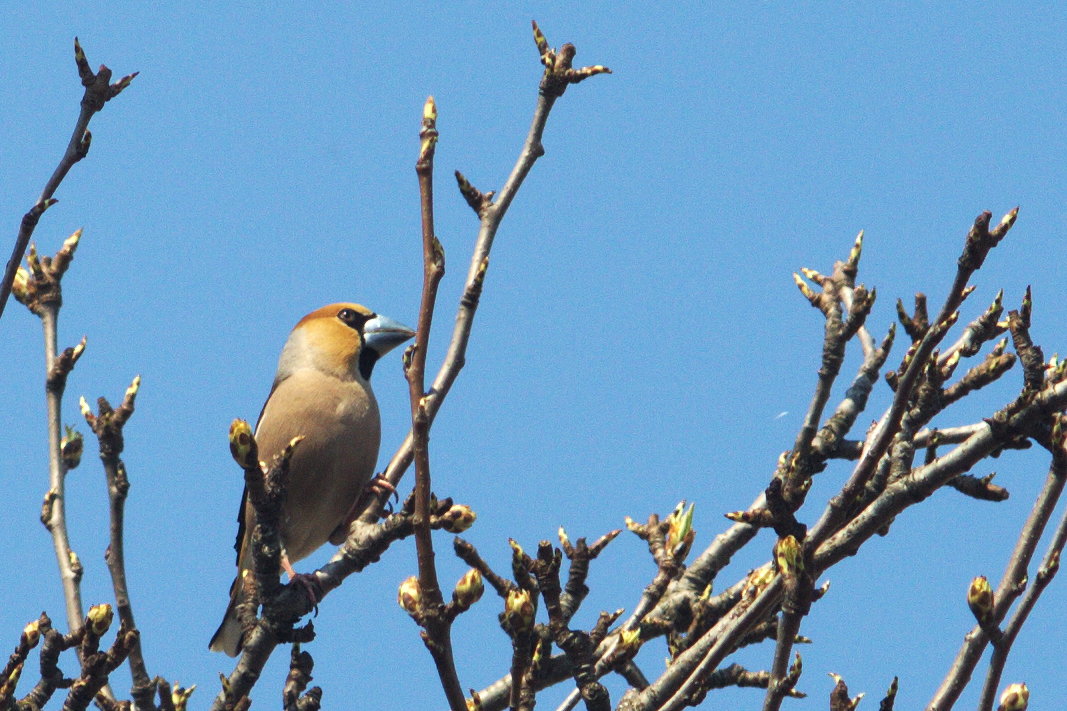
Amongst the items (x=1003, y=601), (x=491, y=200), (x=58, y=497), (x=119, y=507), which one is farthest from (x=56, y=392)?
(x=1003, y=601)

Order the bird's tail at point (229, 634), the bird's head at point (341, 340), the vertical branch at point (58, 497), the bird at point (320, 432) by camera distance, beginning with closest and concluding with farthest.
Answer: the vertical branch at point (58, 497), the bird at point (320, 432), the bird's tail at point (229, 634), the bird's head at point (341, 340)

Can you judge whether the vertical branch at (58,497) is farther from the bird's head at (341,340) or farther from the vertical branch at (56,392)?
the bird's head at (341,340)

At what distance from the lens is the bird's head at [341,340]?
5766 millimetres

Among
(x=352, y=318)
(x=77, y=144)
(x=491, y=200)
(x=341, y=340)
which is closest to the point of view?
(x=77, y=144)

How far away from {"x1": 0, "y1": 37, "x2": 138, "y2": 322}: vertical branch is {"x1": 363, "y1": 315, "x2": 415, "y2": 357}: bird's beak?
8.39 feet

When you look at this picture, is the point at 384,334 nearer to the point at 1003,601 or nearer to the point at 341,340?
the point at 341,340

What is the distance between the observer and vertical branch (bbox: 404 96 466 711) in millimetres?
2580

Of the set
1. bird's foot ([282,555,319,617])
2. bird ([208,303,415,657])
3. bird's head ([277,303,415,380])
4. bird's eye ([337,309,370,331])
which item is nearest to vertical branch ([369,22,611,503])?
bird's foot ([282,555,319,617])

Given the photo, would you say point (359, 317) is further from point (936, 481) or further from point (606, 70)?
point (936, 481)

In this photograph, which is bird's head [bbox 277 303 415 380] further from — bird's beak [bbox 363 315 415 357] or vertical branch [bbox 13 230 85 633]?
vertical branch [bbox 13 230 85 633]

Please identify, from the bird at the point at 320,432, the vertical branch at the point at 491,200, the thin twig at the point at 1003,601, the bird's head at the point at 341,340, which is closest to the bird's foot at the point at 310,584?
the vertical branch at the point at 491,200

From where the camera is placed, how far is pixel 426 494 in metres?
2.58

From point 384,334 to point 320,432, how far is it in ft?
3.13

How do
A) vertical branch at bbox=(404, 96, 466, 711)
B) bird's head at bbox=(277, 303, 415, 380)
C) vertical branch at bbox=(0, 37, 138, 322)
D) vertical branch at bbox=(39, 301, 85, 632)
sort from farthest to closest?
bird's head at bbox=(277, 303, 415, 380)
vertical branch at bbox=(39, 301, 85, 632)
vertical branch at bbox=(0, 37, 138, 322)
vertical branch at bbox=(404, 96, 466, 711)
